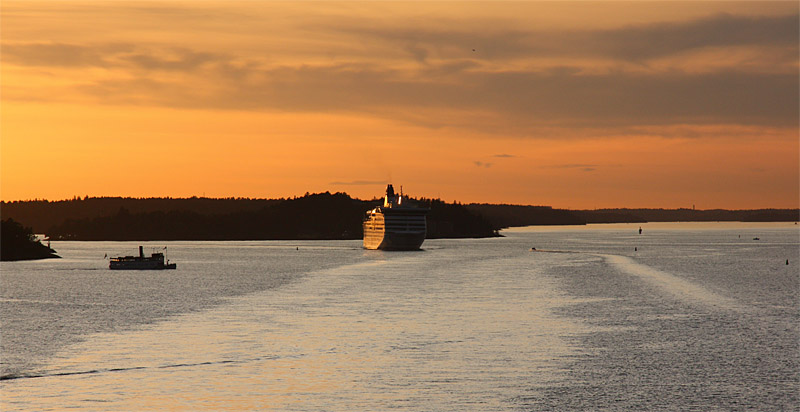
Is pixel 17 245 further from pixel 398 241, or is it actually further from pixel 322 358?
pixel 322 358

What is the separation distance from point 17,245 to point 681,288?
4422 inches

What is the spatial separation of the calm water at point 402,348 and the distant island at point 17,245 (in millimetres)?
74039

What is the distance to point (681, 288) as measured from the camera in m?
79.8

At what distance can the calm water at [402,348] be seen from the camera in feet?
89.7

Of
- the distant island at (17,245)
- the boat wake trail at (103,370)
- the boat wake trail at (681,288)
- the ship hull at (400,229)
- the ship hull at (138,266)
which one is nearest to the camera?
the boat wake trail at (103,370)

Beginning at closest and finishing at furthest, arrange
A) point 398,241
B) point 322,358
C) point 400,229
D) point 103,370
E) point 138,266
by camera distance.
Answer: point 103,370
point 322,358
point 138,266
point 398,241
point 400,229

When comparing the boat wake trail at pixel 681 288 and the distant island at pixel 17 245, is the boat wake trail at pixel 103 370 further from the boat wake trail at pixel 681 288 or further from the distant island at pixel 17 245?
the distant island at pixel 17 245

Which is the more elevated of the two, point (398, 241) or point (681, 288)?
point (398, 241)

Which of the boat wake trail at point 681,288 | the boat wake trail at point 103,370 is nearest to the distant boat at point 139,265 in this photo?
the boat wake trail at point 681,288

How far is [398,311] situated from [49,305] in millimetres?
24230

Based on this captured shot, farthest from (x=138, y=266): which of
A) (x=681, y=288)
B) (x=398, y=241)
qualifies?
(x=398, y=241)

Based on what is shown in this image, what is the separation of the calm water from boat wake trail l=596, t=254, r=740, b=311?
357 millimetres

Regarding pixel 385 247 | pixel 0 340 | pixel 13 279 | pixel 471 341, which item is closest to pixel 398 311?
pixel 471 341

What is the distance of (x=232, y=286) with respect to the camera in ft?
273
